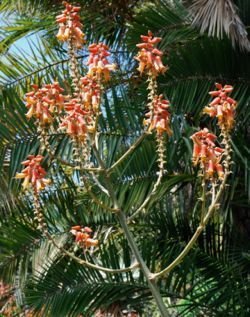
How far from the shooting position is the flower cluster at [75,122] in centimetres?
305

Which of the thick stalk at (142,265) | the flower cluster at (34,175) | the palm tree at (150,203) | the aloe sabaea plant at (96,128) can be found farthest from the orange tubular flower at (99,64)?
the palm tree at (150,203)

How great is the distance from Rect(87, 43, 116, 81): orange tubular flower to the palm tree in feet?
6.35

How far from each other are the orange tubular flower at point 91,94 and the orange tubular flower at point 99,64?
0.10 feet

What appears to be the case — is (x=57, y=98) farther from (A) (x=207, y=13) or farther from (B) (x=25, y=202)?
(B) (x=25, y=202)

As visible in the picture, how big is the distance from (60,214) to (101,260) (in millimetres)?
769

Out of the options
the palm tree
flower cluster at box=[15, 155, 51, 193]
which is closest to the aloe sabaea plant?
flower cluster at box=[15, 155, 51, 193]

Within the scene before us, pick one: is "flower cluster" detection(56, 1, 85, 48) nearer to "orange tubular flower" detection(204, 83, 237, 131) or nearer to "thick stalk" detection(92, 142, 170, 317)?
"thick stalk" detection(92, 142, 170, 317)

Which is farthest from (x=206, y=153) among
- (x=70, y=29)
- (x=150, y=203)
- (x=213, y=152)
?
(x=150, y=203)

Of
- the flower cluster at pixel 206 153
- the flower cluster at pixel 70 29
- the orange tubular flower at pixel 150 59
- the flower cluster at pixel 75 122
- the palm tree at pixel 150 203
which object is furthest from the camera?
the palm tree at pixel 150 203

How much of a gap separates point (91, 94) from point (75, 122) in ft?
0.81

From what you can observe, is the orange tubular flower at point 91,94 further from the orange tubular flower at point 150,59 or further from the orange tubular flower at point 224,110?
the orange tubular flower at point 224,110

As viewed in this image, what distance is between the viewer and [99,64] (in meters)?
3.27

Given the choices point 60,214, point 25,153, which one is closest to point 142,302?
point 60,214

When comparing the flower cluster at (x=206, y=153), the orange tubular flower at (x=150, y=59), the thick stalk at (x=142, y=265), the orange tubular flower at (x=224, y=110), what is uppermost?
the orange tubular flower at (x=150, y=59)
